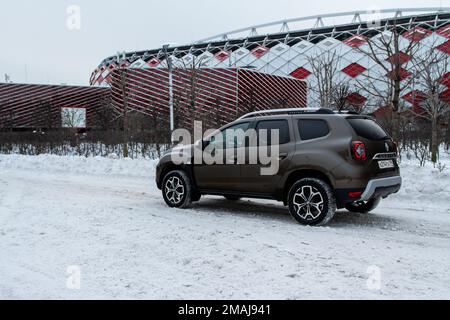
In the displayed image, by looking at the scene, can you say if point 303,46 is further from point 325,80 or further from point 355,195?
point 355,195

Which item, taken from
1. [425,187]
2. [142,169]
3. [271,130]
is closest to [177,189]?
[271,130]

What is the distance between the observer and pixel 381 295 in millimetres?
3748

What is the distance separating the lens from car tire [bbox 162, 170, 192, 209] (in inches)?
309

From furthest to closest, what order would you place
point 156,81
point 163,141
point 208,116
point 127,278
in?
1. point 156,81
2. point 208,116
3. point 163,141
4. point 127,278

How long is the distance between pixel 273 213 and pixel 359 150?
6.79ft

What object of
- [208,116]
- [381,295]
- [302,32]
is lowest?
[381,295]

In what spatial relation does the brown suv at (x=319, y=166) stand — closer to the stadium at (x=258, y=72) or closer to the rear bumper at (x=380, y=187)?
the rear bumper at (x=380, y=187)

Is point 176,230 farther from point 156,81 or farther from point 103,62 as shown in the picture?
point 103,62

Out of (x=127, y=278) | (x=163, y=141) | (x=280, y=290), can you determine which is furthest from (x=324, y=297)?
(x=163, y=141)

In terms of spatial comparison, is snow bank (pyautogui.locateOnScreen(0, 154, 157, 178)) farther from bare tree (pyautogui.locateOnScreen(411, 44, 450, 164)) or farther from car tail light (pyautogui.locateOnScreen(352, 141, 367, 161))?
bare tree (pyautogui.locateOnScreen(411, 44, 450, 164))

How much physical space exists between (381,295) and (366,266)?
0.80 m

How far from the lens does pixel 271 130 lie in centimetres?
697

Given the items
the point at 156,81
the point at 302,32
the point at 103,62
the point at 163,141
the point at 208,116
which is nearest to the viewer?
the point at 163,141

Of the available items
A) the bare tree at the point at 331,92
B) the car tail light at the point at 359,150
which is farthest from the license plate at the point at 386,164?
the bare tree at the point at 331,92
